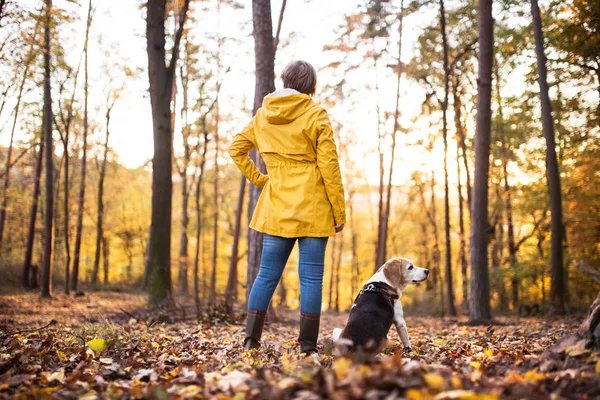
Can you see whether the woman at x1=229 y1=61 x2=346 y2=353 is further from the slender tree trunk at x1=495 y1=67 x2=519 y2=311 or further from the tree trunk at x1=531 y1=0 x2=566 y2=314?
the slender tree trunk at x1=495 y1=67 x2=519 y2=311

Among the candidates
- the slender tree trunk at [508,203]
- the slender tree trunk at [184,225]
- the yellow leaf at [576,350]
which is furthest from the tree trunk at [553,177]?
the slender tree trunk at [184,225]

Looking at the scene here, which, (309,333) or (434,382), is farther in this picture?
(309,333)

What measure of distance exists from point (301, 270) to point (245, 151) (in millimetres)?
1317

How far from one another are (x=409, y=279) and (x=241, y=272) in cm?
3597

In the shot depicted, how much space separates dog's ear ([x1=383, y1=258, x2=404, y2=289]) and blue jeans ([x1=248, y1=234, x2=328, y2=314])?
0.92m

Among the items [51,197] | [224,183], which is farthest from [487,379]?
[224,183]

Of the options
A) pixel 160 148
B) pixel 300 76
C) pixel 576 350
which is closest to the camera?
pixel 576 350

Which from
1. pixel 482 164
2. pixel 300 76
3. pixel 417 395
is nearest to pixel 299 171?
pixel 300 76

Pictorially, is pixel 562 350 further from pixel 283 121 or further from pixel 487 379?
pixel 283 121

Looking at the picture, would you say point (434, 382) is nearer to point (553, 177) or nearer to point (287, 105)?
point (287, 105)

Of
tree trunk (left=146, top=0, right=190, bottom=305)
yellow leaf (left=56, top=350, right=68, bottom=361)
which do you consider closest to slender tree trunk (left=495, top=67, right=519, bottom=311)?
tree trunk (left=146, top=0, right=190, bottom=305)

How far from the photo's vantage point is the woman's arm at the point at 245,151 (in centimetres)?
462

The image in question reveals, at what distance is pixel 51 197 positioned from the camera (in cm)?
1354

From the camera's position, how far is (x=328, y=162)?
13.5ft
